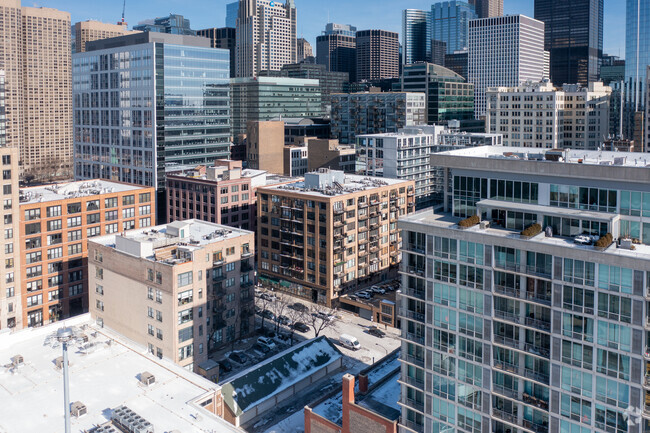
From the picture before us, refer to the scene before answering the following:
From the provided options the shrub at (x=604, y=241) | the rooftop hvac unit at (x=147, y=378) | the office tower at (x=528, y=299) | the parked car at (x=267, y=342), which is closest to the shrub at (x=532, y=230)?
the office tower at (x=528, y=299)

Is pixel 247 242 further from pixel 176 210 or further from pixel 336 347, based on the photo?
pixel 176 210

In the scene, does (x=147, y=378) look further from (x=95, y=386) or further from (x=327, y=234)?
(x=327, y=234)

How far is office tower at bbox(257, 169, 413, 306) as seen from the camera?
133m

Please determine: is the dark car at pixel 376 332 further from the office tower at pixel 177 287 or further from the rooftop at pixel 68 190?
the rooftop at pixel 68 190

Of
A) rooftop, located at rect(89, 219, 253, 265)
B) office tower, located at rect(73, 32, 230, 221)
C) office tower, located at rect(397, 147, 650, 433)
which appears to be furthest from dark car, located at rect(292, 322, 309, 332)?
office tower, located at rect(73, 32, 230, 221)

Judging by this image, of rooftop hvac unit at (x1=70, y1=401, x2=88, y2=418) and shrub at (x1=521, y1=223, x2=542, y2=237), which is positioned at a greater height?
shrub at (x1=521, y1=223, x2=542, y2=237)

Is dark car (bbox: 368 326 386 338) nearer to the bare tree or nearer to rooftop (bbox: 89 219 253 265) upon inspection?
the bare tree

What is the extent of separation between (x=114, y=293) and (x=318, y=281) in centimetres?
4569

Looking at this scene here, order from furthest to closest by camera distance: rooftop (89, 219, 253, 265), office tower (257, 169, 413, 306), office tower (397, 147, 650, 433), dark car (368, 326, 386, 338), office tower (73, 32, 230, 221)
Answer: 1. office tower (73, 32, 230, 221)
2. office tower (257, 169, 413, 306)
3. dark car (368, 326, 386, 338)
4. rooftop (89, 219, 253, 265)
5. office tower (397, 147, 650, 433)

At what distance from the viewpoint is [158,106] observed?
18062 centimetres

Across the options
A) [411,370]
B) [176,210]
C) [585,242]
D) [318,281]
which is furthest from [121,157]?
[585,242]

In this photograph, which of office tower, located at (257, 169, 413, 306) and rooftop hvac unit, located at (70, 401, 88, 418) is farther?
office tower, located at (257, 169, 413, 306)

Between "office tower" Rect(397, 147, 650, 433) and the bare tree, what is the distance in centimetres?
5185

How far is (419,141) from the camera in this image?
192 m
